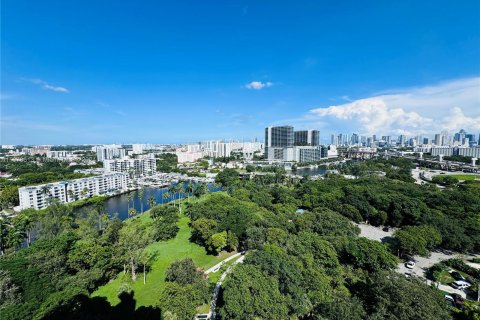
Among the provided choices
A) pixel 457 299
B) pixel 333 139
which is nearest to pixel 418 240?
pixel 457 299

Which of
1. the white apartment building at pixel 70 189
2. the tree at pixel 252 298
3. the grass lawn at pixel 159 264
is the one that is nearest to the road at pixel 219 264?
the grass lawn at pixel 159 264

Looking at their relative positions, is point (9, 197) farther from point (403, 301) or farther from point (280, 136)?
point (280, 136)

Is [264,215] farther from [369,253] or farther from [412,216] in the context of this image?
[412,216]

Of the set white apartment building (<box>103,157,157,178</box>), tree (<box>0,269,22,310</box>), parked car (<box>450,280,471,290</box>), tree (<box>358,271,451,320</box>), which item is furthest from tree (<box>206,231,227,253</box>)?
white apartment building (<box>103,157,157,178</box>)

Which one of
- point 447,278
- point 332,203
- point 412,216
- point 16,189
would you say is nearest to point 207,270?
point 447,278

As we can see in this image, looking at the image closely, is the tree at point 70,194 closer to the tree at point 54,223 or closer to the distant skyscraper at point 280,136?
the tree at point 54,223
